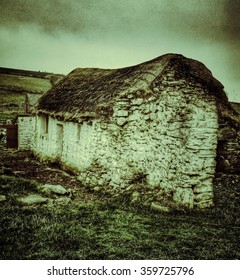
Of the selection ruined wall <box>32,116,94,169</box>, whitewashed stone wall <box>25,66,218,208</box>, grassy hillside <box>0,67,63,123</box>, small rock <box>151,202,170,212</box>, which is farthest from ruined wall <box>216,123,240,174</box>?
grassy hillside <box>0,67,63,123</box>

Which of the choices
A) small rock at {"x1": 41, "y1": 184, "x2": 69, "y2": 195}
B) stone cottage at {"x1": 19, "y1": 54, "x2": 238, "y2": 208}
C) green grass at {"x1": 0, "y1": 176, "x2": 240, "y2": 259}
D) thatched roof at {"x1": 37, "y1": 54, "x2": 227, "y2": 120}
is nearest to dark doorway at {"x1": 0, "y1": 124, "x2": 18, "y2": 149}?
thatched roof at {"x1": 37, "y1": 54, "x2": 227, "y2": 120}

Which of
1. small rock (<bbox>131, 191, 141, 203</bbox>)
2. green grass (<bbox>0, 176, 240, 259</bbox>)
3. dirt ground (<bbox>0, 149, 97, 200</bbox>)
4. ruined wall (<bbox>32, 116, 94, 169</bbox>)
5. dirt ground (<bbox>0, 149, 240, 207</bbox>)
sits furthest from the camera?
ruined wall (<bbox>32, 116, 94, 169</bbox>)

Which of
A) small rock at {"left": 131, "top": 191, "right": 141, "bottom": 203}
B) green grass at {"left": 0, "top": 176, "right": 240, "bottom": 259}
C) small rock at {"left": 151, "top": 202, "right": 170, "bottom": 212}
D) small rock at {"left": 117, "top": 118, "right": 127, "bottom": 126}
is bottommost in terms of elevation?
green grass at {"left": 0, "top": 176, "right": 240, "bottom": 259}

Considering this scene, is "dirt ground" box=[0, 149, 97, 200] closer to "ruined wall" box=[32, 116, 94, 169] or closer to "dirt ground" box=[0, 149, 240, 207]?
"dirt ground" box=[0, 149, 240, 207]

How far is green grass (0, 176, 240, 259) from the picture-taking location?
14.1 feet

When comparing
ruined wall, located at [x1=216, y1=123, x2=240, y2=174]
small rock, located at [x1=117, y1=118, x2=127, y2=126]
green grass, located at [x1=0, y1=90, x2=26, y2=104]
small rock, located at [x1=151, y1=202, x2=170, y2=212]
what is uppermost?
green grass, located at [x1=0, y1=90, x2=26, y2=104]

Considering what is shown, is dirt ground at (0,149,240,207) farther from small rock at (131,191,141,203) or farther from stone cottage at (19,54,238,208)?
small rock at (131,191,141,203)

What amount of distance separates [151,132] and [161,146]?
512 mm

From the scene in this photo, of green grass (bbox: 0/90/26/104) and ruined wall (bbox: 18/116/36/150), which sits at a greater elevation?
green grass (bbox: 0/90/26/104)

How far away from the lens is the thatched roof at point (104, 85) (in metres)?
6.91

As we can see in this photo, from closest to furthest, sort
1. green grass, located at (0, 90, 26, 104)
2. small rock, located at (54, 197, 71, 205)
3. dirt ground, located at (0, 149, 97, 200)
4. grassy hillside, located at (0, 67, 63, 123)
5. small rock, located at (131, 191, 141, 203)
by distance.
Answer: small rock, located at (54, 197, 71, 205) < small rock, located at (131, 191, 141, 203) < dirt ground, located at (0, 149, 97, 200) < green grass, located at (0, 90, 26, 104) < grassy hillside, located at (0, 67, 63, 123)

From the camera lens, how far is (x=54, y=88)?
12.9 m

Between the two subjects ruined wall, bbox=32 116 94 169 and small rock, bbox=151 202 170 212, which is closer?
small rock, bbox=151 202 170 212
